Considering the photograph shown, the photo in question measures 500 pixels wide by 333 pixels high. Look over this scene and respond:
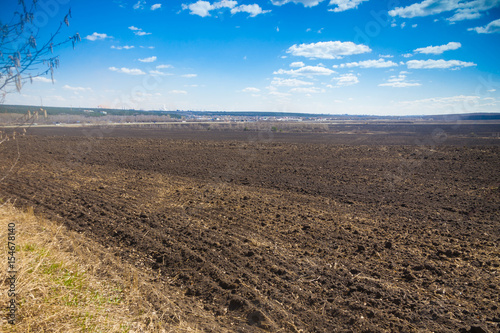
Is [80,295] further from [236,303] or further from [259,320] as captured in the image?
[259,320]

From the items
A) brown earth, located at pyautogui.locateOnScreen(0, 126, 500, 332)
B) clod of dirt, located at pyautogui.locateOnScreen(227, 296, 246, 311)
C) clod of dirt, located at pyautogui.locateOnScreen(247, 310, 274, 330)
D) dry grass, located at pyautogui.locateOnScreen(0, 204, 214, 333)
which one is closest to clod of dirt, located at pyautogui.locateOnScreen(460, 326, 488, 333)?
brown earth, located at pyautogui.locateOnScreen(0, 126, 500, 332)

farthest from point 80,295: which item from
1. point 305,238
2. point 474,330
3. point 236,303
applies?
point 474,330

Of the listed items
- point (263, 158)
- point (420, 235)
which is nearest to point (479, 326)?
point (420, 235)

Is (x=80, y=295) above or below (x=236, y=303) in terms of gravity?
above

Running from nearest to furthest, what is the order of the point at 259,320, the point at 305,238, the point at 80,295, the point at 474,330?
the point at 80,295, the point at 474,330, the point at 259,320, the point at 305,238

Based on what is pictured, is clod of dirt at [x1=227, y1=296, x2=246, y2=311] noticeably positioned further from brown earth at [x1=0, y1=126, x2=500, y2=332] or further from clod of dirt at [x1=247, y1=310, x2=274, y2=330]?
clod of dirt at [x1=247, y1=310, x2=274, y2=330]

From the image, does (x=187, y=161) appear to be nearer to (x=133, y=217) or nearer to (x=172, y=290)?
(x=133, y=217)

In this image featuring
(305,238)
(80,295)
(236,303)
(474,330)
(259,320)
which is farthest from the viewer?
(305,238)

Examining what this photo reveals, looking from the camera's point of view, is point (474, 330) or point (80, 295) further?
point (474, 330)
